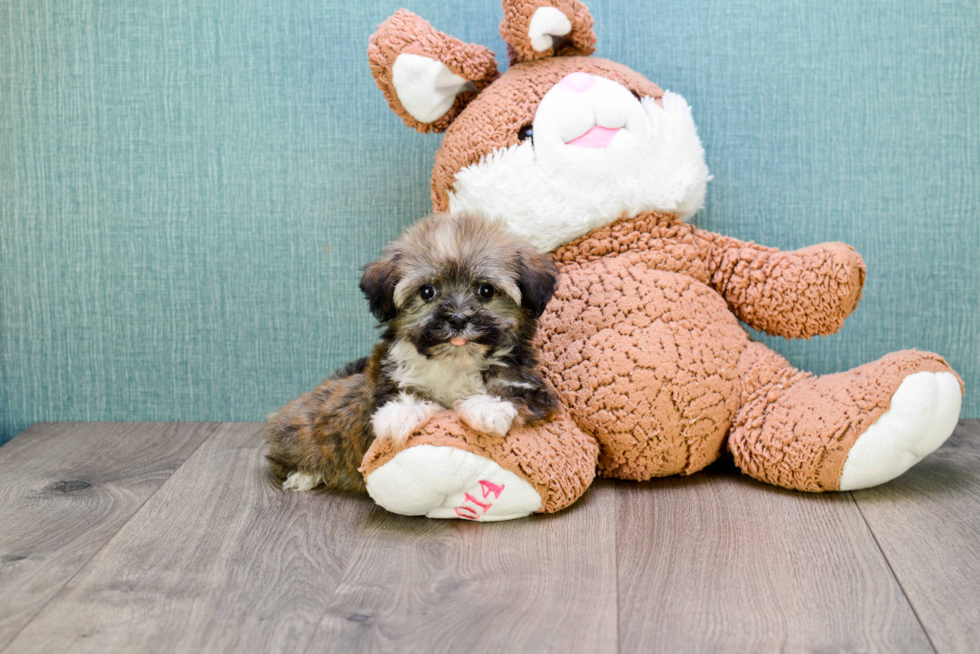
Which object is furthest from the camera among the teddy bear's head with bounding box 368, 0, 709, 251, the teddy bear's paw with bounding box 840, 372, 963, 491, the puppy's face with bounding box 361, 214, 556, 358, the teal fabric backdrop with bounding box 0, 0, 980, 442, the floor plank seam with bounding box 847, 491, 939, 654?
the teal fabric backdrop with bounding box 0, 0, 980, 442

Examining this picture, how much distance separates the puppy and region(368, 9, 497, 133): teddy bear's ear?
381mm

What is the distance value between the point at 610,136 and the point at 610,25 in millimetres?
528

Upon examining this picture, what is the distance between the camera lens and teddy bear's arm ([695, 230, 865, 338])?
1.83m

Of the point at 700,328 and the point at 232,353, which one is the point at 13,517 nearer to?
the point at 232,353

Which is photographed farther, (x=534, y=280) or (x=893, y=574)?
(x=534, y=280)

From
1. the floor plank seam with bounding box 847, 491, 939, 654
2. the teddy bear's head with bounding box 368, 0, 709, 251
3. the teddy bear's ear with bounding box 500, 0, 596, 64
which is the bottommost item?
the floor plank seam with bounding box 847, 491, 939, 654

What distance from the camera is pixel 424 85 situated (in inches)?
74.0

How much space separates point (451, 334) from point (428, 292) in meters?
0.13

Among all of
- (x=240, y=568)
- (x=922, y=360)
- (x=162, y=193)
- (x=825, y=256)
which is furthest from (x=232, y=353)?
(x=922, y=360)

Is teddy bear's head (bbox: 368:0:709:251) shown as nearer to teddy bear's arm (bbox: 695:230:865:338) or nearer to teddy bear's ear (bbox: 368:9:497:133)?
teddy bear's ear (bbox: 368:9:497:133)

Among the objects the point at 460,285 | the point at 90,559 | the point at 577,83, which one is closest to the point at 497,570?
the point at 460,285

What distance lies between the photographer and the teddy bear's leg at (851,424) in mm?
1675

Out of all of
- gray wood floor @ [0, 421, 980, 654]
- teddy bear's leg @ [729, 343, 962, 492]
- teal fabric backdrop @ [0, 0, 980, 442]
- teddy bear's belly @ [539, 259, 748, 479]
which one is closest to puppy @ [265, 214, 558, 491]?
teddy bear's belly @ [539, 259, 748, 479]

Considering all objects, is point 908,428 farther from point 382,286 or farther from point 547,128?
point 382,286
